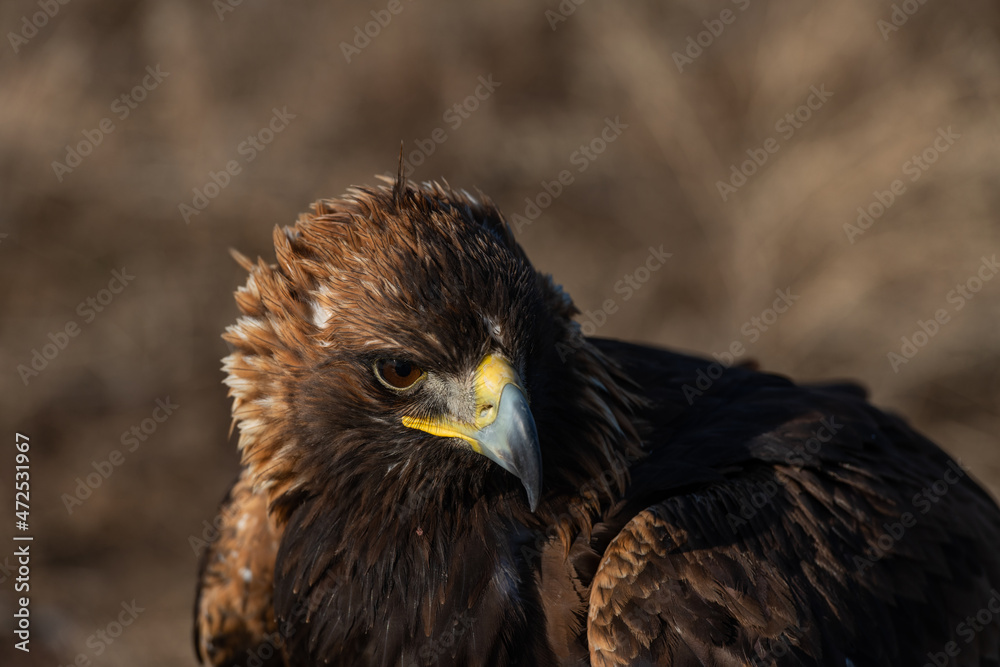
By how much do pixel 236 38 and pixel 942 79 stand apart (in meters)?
5.99

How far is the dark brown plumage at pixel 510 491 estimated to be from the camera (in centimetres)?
268

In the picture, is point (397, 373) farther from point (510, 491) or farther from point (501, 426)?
point (510, 491)

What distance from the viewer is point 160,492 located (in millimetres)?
6906

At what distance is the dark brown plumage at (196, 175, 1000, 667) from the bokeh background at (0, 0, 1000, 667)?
4.00 metres

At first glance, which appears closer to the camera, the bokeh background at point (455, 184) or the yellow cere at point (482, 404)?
the yellow cere at point (482, 404)

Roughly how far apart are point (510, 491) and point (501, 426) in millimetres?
428

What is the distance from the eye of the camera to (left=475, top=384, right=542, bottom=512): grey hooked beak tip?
254 cm

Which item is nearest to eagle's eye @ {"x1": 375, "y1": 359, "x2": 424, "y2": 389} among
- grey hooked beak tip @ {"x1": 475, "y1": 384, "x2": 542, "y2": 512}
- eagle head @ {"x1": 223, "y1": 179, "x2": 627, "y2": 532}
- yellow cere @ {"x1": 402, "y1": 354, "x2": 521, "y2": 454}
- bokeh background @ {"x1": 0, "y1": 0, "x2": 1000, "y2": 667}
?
eagle head @ {"x1": 223, "y1": 179, "x2": 627, "y2": 532}

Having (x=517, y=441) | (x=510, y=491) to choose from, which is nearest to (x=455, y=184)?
(x=510, y=491)

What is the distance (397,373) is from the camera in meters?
2.73

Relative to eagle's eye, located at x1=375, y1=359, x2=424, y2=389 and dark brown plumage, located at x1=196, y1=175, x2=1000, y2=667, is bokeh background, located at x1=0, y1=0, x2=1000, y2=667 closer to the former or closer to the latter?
dark brown plumage, located at x1=196, y1=175, x2=1000, y2=667

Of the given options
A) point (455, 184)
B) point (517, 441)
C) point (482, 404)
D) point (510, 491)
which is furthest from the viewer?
point (455, 184)

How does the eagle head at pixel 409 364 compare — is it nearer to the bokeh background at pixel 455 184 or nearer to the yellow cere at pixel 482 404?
the yellow cere at pixel 482 404

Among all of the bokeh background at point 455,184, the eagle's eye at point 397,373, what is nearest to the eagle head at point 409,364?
the eagle's eye at point 397,373
